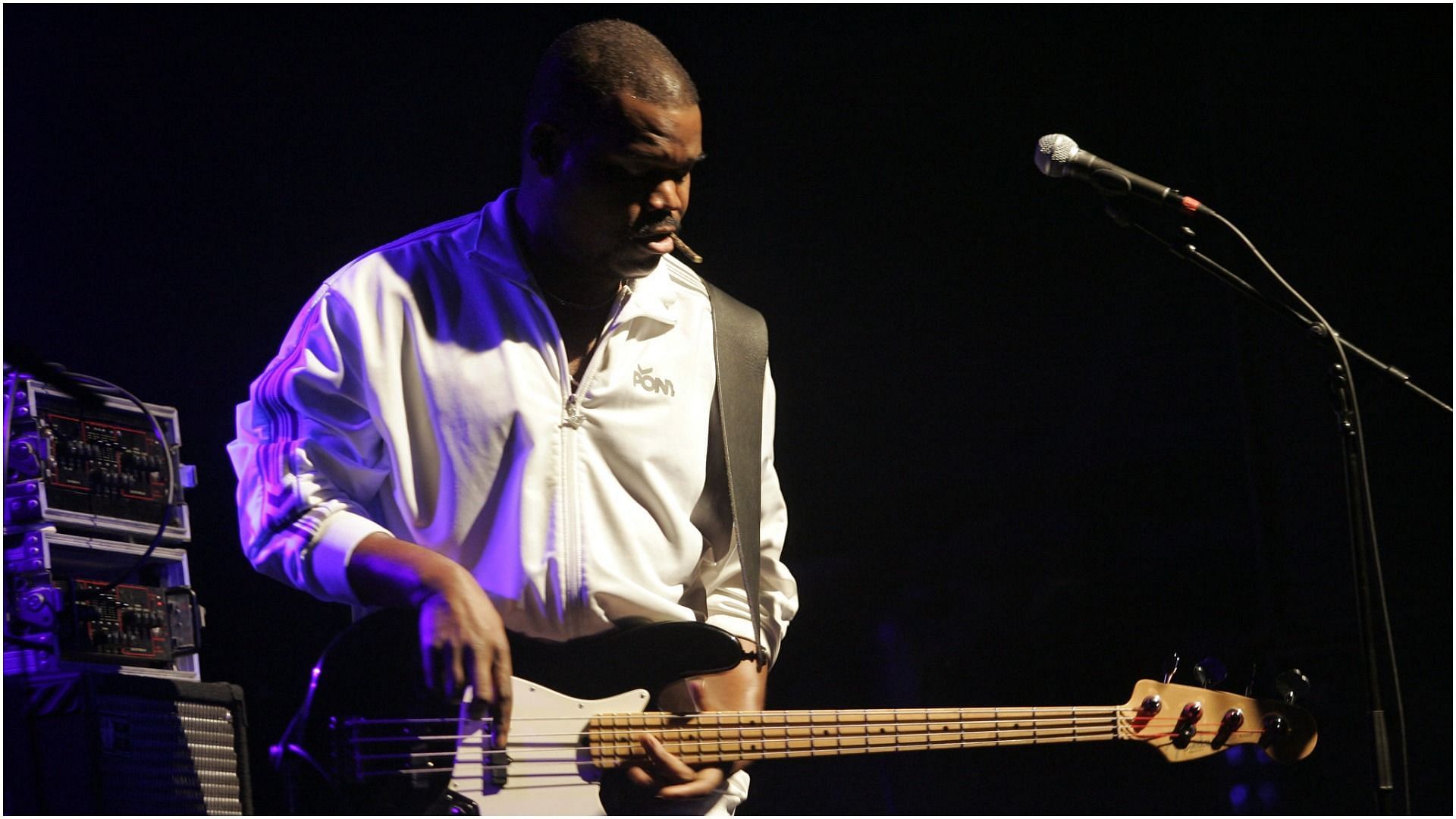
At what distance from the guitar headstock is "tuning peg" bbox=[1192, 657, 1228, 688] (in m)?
0.09

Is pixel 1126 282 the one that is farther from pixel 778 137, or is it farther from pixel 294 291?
pixel 294 291

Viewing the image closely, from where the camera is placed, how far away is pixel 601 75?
251 centimetres

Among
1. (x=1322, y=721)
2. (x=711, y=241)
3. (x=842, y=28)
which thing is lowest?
(x=1322, y=721)

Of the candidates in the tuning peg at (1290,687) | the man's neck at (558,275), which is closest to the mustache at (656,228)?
the man's neck at (558,275)

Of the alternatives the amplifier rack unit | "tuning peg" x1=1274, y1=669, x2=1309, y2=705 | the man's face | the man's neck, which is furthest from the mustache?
"tuning peg" x1=1274, y1=669, x2=1309, y2=705

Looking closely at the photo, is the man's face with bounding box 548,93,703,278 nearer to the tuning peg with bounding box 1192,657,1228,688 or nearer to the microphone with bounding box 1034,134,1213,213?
the microphone with bounding box 1034,134,1213,213

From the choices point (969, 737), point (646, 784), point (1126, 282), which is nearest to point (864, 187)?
point (1126, 282)

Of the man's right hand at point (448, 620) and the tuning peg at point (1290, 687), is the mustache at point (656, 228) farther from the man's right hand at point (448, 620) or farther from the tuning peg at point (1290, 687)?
the tuning peg at point (1290, 687)

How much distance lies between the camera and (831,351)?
4.64 meters

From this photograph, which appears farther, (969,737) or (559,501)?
(969,737)

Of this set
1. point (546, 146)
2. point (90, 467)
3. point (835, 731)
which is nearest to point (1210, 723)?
point (835, 731)

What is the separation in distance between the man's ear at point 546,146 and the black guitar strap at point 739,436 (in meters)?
0.46

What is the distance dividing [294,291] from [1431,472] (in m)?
3.67

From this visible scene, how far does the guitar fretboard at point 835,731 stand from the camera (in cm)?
227
